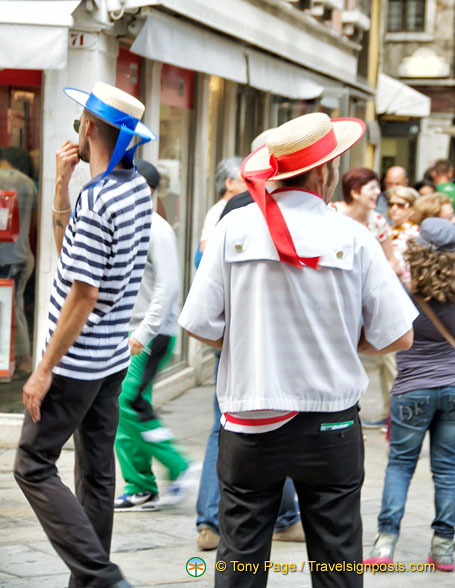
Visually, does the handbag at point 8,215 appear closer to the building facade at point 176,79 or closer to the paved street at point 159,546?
the building facade at point 176,79

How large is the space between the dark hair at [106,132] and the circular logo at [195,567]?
2.01 metres

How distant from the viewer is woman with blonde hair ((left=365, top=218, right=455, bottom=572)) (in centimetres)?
530

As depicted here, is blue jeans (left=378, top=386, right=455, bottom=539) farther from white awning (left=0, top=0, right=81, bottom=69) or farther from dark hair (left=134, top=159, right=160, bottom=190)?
white awning (left=0, top=0, right=81, bottom=69)

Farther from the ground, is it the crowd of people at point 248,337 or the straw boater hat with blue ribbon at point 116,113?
the straw boater hat with blue ribbon at point 116,113

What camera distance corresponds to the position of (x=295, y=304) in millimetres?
3549

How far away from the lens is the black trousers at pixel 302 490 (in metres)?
3.59

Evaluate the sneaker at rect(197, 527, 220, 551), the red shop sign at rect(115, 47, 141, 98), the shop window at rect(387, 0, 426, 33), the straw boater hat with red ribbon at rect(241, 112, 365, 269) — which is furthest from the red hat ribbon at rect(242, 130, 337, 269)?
the shop window at rect(387, 0, 426, 33)

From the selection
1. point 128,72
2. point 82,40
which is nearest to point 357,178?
point 128,72

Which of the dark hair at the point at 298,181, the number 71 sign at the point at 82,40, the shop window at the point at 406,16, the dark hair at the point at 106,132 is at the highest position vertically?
the shop window at the point at 406,16

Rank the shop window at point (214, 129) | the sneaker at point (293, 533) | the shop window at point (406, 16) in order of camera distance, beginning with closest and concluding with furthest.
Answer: the sneaker at point (293, 533) → the shop window at point (214, 129) → the shop window at point (406, 16)

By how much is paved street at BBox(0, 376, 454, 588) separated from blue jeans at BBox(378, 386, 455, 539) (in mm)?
268

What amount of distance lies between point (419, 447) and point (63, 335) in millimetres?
2156

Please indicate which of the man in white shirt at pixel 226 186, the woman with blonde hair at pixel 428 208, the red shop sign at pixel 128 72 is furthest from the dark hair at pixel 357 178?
the red shop sign at pixel 128 72

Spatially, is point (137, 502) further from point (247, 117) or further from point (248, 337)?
point (247, 117)
